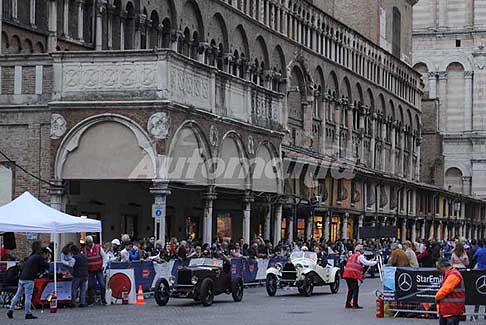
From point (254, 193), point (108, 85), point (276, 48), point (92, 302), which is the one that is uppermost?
point (276, 48)

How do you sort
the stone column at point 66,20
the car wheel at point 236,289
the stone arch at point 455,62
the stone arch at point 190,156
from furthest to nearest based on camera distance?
the stone arch at point 455,62 < the stone column at point 66,20 < the stone arch at point 190,156 < the car wheel at point 236,289

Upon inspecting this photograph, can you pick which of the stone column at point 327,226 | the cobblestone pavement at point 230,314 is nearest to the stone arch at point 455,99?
the stone column at point 327,226

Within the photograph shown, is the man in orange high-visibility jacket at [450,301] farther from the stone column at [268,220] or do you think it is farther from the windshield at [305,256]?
the stone column at [268,220]

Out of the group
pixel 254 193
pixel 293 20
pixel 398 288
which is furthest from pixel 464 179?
pixel 398 288

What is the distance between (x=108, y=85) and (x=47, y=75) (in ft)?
7.57

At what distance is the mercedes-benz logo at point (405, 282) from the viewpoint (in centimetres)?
2816

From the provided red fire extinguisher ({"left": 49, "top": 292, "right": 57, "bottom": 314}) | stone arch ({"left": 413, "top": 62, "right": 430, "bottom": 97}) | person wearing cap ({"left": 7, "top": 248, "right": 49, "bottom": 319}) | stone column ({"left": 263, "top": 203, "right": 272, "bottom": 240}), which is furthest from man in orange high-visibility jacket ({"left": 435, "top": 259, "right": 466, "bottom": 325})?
stone arch ({"left": 413, "top": 62, "right": 430, "bottom": 97})

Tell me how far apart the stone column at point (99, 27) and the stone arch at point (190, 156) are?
26.1ft

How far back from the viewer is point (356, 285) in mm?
30281

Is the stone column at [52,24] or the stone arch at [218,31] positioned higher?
the stone arch at [218,31]

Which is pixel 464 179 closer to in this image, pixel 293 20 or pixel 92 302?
pixel 293 20

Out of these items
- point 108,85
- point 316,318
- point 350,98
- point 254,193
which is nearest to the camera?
Answer: point 316,318

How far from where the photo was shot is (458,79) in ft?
401

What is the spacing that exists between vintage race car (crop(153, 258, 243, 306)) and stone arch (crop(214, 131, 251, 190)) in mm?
11463
